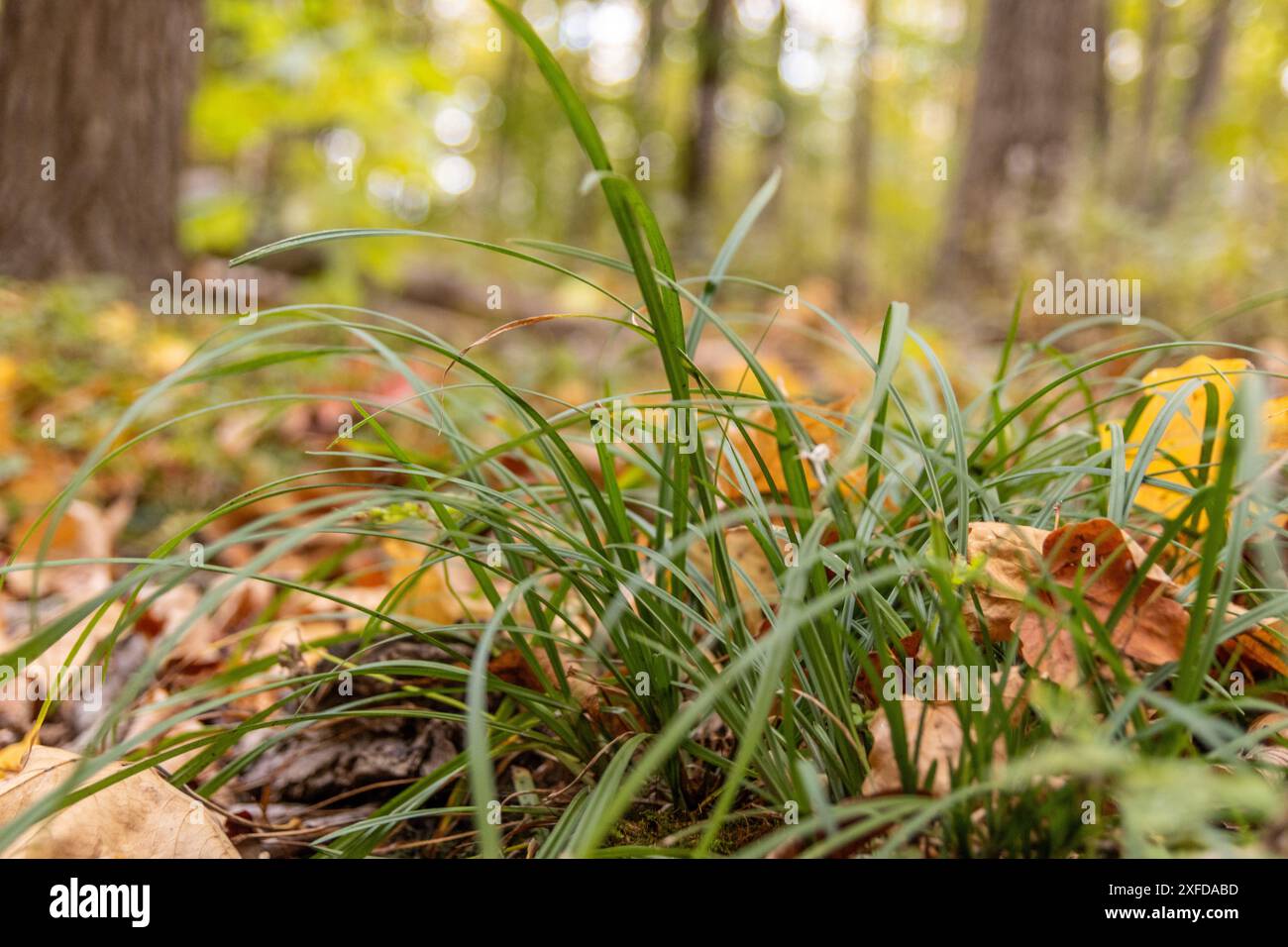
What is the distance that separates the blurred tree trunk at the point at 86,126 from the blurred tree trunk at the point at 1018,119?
13.2ft

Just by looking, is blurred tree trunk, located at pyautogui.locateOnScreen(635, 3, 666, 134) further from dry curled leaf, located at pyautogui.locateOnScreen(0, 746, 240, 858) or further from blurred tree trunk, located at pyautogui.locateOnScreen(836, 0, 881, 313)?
dry curled leaf, located at pyautogui.locateOnScreen(0, 746, 240, 858)

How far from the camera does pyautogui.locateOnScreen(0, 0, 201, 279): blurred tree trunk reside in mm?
3195

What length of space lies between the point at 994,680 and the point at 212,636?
1.42 meters

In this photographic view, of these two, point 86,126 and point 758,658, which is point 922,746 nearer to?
point 758,658

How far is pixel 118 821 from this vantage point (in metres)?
0.93

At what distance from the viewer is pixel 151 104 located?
3.38m

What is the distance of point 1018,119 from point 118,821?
5.28 meters

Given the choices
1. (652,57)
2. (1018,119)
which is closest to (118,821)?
(1018,119)

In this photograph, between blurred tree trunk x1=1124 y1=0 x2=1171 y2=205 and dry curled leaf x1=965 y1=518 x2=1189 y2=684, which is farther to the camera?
blurred tree trunk x1=1124 y1=0 x2=1171 y2=205

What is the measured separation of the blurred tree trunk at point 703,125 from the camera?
7836mm

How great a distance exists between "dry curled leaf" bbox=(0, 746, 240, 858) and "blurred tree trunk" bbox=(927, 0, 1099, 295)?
15.3 ft

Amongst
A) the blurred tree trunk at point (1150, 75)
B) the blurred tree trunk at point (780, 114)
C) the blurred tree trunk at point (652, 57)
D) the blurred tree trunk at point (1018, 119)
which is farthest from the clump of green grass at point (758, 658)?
the blurred tree trunk at point (1150, 75)

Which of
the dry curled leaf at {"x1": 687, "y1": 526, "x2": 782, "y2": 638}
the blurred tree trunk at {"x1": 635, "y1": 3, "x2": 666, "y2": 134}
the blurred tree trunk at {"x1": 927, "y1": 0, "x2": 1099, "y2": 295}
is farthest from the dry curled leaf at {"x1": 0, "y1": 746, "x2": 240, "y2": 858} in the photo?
the blurred tree trunk at {"x1": 635, "y1": 3, "x2": 666, "y2": 134}
